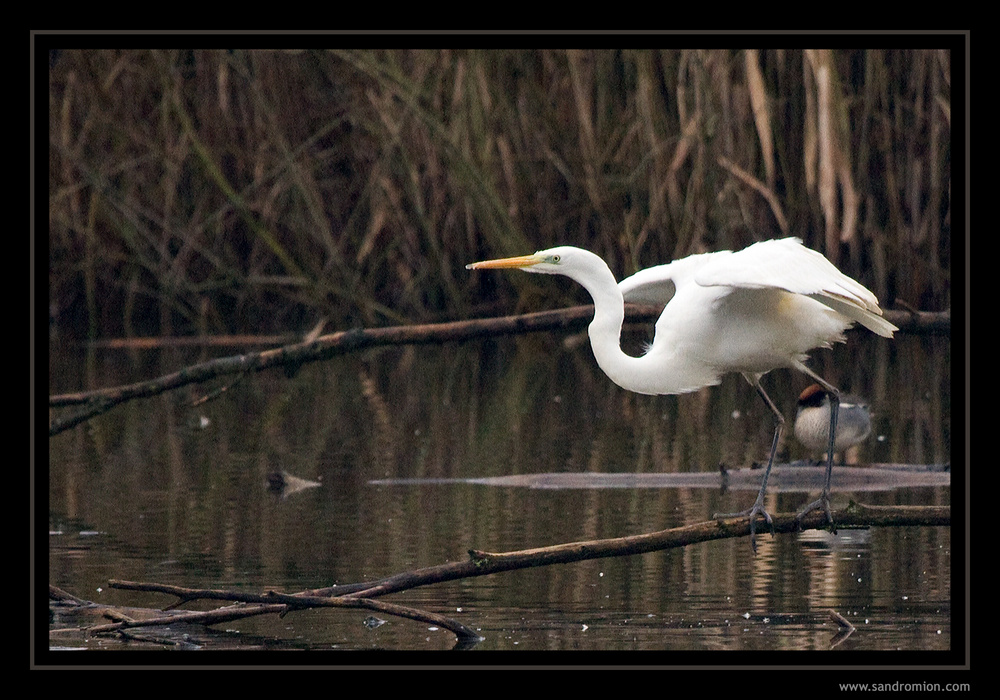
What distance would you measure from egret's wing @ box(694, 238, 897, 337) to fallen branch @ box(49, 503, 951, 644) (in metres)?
0.68

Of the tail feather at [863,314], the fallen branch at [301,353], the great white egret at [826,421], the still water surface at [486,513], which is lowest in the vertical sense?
the still water surface at [486,513]

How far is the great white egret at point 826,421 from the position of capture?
759cm

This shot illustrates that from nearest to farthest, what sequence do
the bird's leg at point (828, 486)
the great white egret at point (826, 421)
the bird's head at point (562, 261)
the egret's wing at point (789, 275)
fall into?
the bird's leg at point (828, 486)
the egret's wing at point (789, 275)
the bird's head at point (562, 261)
the great white egret at point (826, 421)

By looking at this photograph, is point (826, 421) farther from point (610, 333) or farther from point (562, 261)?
point (562, 261)

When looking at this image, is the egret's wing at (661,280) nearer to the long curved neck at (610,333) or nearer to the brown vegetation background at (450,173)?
the long curved neck at (610,333)

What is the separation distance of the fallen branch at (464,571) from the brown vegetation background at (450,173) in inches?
252

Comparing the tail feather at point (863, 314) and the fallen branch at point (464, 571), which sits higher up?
the tail feather at point (863, 314)

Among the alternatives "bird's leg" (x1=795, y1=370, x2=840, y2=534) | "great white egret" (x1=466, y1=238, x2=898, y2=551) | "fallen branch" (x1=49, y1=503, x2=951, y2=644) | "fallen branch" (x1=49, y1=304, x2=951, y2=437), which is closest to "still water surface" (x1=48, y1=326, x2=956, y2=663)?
"fallen branch" (x1=49, y1=503, x2=951, y2=644)

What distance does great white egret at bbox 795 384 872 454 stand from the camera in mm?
7586

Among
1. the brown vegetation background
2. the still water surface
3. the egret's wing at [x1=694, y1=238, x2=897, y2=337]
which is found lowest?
the still water surface

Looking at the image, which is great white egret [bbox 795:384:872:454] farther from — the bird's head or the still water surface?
→ the bird's head

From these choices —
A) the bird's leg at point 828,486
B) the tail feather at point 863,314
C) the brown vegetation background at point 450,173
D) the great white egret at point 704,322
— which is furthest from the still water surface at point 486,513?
the brown vegetation background at point 450,173

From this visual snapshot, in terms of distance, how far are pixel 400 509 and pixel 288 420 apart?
3360 mm
